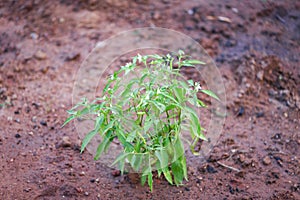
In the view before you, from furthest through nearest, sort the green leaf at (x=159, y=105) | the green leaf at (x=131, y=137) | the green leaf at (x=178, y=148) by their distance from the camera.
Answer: the green leaf at (x=178, y=148) → the green leaf at (x=131, y=137) → the green leaf at (x=159, y=105)

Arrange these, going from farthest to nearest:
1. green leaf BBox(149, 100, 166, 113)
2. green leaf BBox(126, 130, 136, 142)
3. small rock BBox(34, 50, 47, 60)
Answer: small rock BBox(34, 50, 47, 60) < green leaf BBox(126, 130, 136, 142) < green leaf BBox(149, 100, 166, 113)

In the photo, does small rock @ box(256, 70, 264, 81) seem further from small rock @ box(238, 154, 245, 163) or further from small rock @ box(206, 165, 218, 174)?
small rock @ box(206, 165, 218, 174)

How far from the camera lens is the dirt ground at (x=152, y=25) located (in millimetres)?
2865

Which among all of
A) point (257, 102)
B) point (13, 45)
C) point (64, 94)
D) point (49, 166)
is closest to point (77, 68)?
point (64, 94)

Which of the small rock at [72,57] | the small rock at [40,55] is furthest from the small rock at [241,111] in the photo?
the small rock at [40,55]

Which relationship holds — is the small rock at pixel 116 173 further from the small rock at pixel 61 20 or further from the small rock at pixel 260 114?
the small rock at pixel 61 20

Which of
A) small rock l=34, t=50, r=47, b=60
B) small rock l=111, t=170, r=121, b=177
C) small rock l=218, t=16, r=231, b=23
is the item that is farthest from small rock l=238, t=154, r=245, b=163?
small rock l=34, t=50, r=47, b=60

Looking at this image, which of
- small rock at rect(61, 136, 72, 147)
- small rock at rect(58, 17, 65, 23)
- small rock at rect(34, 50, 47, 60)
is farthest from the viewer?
small rock at rect(58, 17, 65, 23)

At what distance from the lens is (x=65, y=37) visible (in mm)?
4121

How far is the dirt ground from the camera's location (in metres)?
2.87

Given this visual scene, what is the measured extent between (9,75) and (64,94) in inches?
19.3

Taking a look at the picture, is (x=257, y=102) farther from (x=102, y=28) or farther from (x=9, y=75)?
(x=9, y=75)

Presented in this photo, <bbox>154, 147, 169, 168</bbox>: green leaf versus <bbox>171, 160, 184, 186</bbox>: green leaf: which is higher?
<bbox>154, 147, 169, 168</bbox>: green leaf

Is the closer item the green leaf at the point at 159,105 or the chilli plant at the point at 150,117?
the green leaf at the point at 159,105
